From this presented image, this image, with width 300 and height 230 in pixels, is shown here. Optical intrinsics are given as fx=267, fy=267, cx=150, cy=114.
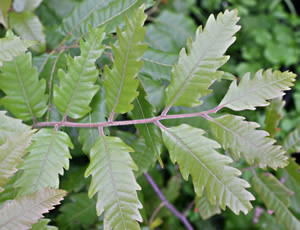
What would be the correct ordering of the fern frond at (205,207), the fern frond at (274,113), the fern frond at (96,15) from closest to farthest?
the fern frond at (96,15) < the fern frond at (274,113) < the fern frond at (205,207)

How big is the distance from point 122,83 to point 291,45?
1.79 meters

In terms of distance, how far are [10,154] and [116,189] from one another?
0.25m

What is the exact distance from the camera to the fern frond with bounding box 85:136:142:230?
0.61 meters

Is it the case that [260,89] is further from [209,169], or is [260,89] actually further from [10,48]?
[10,48]

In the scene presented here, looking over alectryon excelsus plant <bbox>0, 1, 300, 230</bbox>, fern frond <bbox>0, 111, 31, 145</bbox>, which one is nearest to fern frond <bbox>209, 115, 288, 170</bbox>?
alectryon excelsus plant <bbox>0, 1, 300, 230</bbox>

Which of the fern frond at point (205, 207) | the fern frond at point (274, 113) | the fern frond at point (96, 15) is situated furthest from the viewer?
the fern frond at point (205, 207)

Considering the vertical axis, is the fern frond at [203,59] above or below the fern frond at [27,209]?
above

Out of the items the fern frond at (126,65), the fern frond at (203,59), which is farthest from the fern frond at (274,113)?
the fern frond at (126,65)

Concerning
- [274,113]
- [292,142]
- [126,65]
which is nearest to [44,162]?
[126,65]

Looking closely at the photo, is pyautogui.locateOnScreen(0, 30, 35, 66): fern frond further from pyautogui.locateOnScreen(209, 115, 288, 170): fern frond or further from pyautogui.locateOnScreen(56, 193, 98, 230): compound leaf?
pyautogui.locateOnScreen(56, 193, 98, 230): compound leaf

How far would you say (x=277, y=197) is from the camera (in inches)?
37.1

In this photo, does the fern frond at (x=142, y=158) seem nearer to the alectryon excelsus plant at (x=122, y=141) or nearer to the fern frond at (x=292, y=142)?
the alectryon excelsus plant at (x=122, y=141)

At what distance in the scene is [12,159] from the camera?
1.94ft

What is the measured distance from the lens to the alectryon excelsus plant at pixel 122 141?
0.60m
